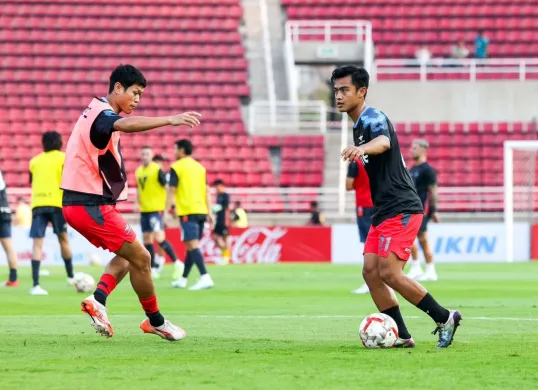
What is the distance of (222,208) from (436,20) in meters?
13.2

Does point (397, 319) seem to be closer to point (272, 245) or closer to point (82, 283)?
point (82, 283)

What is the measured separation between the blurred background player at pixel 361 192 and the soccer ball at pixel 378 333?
23.8ft

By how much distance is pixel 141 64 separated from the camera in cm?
3528

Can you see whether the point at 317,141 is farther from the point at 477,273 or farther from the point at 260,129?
the point at 477,273

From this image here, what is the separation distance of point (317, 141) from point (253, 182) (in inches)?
98.0

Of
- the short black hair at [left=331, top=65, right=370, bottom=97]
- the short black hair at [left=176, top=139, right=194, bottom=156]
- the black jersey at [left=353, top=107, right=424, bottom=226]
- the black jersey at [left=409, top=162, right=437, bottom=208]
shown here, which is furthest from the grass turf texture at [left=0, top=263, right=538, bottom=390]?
the black jersey at [left=409, top=162, right=437, bottom=208]

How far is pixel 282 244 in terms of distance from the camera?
28484 mm

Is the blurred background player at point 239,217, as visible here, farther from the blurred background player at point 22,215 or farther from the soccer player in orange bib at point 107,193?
the soccer player in orange bib at point 107,193

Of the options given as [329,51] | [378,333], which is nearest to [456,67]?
[329,51]

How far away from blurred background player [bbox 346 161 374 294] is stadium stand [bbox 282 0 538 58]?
19751 millimetres

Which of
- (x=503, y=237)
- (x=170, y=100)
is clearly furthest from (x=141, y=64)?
(x=503, y=237)

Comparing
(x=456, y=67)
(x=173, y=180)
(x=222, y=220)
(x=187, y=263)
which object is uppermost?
(x=456, y=67)

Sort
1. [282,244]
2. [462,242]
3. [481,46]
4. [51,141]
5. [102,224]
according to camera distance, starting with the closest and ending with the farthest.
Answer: [102,224]
[51,141]
[282,244]
[462,242]
[481,46]

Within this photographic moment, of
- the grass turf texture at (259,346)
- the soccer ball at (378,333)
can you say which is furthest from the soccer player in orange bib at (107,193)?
the soccer ball at (378,333)
